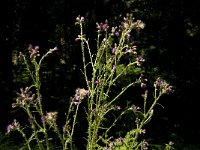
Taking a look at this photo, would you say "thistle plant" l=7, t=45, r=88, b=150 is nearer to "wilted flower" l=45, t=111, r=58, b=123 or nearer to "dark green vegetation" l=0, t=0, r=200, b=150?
"wilted flower" l=45, t=111, r=58, b=123

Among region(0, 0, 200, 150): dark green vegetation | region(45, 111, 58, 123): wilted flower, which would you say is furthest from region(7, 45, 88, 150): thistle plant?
region(0, 0, 200, 150): dark green vegetation

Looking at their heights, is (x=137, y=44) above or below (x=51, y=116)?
above

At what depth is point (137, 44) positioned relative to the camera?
961 cm

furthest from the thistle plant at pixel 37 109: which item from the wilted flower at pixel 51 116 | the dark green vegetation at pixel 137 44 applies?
the dark green vegetation at pixel 137 44

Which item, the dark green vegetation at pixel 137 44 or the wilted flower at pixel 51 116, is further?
the dark green vegetation at pixel 137 44

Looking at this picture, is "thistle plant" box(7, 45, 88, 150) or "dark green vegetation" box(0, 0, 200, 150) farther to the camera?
"dark green vegetation" box(0, 0, 200, 150)

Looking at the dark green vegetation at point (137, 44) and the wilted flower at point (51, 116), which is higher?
the dark green vegetation at point (137, 44)

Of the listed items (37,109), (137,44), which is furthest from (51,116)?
(137,44)

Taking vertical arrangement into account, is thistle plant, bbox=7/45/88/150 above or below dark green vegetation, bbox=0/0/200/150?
below

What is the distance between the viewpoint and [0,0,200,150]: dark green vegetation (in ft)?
27.6

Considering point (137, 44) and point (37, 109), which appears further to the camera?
point (137, 44)

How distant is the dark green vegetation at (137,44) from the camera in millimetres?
8398

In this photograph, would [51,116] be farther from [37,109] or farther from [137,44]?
[137,44]

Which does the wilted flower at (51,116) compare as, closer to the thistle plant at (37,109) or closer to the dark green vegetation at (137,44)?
the thistle plant at (37,109)
